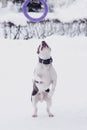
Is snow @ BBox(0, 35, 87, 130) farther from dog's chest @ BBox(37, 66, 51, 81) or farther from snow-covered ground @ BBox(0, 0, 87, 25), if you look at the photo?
snow-covered ground @ BBox(0, 0, 87, 25)

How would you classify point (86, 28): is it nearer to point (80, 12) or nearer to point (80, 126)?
point (80, 12)

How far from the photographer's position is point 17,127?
13.4 ft

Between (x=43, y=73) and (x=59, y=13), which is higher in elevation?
(x=43, y=73)

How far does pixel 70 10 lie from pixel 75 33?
4.22 m

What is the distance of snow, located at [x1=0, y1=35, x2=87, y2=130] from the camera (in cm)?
423

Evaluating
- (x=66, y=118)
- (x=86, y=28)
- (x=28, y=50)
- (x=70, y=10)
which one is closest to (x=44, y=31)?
(x=86, y=28)

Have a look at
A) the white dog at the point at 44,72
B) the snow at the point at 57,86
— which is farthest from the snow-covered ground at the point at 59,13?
the white dog at the point at 44,72

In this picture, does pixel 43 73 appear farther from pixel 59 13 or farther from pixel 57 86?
pixel 59 13

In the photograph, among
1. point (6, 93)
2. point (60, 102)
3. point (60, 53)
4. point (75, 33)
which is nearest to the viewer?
point (60, 102)

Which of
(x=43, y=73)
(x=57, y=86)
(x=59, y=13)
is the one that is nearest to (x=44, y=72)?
(x=43, y=73)

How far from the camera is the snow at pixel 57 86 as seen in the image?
4.23 meters

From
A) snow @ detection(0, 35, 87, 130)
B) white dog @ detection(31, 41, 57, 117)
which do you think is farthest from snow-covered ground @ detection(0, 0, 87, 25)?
white dog @ detection(31, 41, 57, 117)

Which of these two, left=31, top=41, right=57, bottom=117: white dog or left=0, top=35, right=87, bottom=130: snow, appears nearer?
left=31, top=41, right=57, bottom=117: white dog

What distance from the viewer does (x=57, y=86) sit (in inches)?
224
